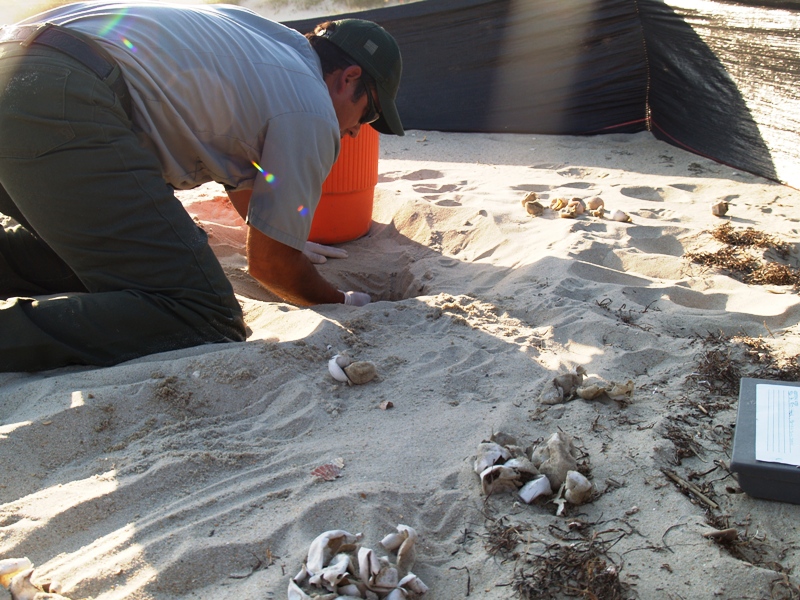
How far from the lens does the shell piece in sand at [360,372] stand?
7.45 ft

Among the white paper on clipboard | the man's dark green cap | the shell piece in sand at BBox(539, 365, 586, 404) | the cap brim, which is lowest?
the shell piece in sand at BBox(539, 365, 586, 404)

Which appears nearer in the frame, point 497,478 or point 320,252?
point 497,478

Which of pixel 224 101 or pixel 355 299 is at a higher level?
pixel 224 101

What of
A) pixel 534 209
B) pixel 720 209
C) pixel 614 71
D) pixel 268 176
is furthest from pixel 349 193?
pixel 614 71

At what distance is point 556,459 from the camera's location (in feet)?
5.65

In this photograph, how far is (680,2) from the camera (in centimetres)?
482

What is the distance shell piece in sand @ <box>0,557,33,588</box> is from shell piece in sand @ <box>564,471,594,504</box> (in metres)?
1.19

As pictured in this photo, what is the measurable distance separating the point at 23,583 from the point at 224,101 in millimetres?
1571

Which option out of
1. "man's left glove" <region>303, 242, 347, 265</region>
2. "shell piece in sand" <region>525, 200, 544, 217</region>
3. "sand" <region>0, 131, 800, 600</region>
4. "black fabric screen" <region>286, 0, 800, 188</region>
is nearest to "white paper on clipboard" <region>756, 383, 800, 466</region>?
"sand" <region>0, 131, 800, 600</region>

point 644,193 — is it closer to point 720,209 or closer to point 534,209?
point 720,209

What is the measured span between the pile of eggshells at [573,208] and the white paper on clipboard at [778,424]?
6.41 ft

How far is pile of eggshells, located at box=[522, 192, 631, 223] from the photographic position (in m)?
3.70

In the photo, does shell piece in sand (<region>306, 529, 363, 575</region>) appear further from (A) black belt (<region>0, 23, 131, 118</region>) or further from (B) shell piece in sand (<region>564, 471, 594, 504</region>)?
(A) black belt (<region>0, 23, 131, 118</region>)

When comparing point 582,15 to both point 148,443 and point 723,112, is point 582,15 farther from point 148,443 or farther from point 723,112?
point 148,443
